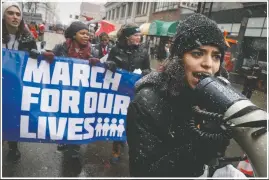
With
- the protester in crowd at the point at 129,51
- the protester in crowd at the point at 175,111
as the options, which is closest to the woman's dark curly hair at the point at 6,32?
the protester in crowd at the point at 129,51

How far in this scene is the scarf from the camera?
3.65 meters

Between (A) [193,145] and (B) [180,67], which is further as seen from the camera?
(B) [180,67]

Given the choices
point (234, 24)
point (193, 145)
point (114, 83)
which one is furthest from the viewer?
point (234, 24)

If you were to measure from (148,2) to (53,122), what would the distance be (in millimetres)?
29930

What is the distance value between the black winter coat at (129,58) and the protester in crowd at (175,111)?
7.99 ft

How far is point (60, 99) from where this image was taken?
10.3 ft

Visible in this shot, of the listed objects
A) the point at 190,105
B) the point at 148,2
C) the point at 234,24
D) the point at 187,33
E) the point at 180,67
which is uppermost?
the point at 148,2

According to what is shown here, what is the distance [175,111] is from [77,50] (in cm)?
260

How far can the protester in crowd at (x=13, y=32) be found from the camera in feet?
10.8

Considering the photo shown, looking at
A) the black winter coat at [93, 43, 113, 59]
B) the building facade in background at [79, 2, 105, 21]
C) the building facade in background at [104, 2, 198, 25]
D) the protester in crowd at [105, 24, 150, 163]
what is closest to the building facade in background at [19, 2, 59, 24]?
the black winter coat at [93, 43, 113, 59]

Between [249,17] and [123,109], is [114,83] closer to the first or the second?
[123,109]

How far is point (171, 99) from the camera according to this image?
4.54ft

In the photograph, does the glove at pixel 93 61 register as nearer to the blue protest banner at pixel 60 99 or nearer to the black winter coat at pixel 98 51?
the blue protest banner at pixel 60 99

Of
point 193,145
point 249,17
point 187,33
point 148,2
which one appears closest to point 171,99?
point 193,145
